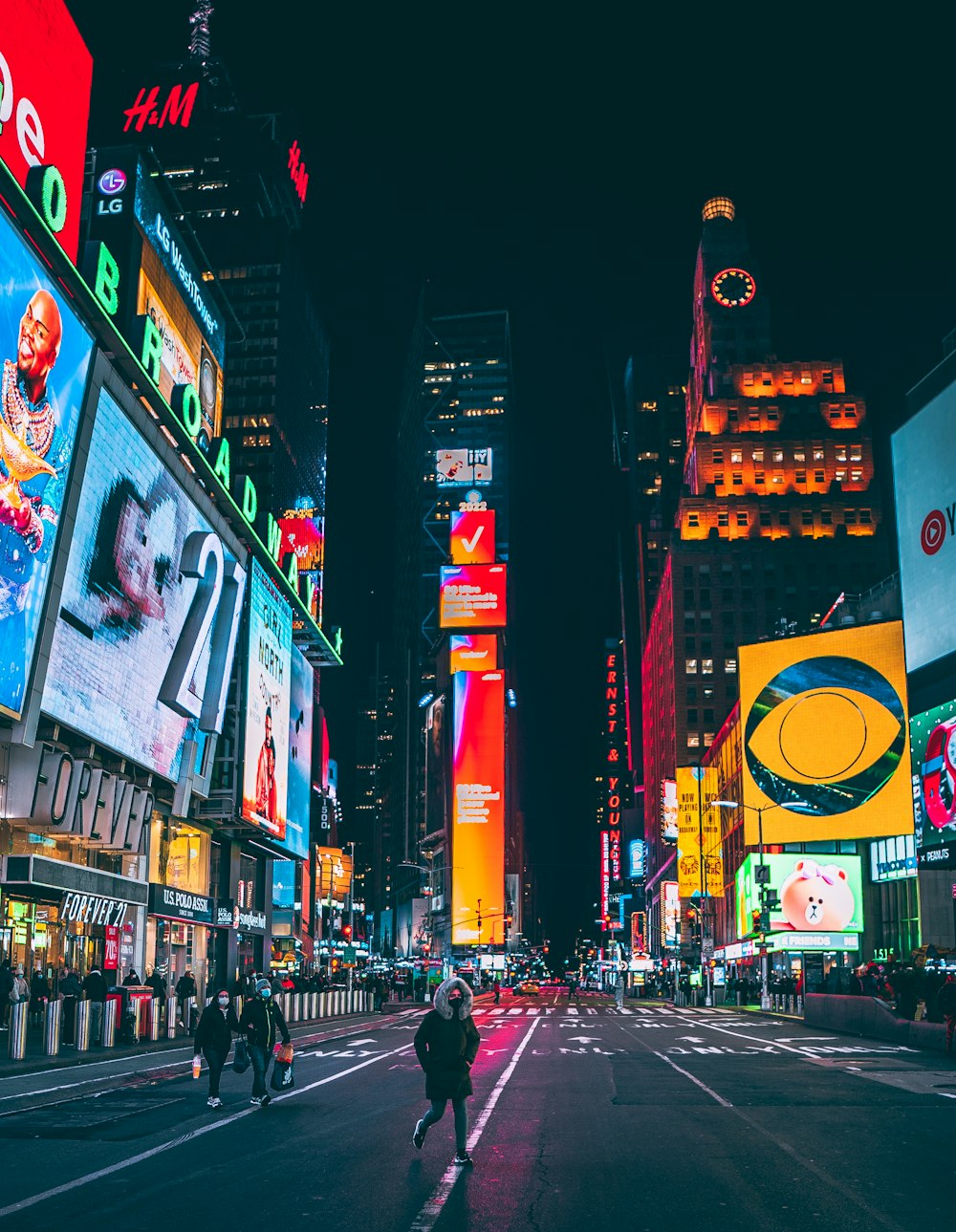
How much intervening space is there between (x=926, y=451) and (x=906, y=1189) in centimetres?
4261

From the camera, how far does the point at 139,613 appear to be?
42938 millimetres

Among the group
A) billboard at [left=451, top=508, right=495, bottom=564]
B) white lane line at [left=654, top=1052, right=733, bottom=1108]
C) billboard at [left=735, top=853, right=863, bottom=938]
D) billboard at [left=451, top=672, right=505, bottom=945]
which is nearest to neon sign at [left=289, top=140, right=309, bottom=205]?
billboard at [left=451, top=508, right=495, bottom=564]

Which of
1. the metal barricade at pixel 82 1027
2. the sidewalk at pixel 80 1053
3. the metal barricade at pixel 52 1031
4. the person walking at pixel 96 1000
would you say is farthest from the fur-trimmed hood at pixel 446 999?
the person walking at pixel 96 1000

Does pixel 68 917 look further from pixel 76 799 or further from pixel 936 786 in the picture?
pixel 936 786

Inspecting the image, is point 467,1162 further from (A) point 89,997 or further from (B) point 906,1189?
(A) point 89,997

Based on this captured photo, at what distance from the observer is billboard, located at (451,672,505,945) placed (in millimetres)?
183000

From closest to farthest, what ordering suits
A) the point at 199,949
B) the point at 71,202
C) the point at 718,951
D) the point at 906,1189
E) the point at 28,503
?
the point at 906,1189
the point at 28,503
the point at 71,202
the point at 199,949
the point at 718,951

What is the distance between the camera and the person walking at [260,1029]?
61.4 feet

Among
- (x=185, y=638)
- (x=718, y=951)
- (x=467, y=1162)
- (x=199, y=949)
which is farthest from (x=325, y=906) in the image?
(x=467, y=1162)

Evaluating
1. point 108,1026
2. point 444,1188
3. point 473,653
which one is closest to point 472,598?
point 473,653

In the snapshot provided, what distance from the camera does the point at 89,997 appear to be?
35250 millimetres

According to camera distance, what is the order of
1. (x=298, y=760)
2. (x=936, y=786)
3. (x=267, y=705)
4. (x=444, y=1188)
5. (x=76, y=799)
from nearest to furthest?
(x=444, y=1188)
(x=76, y=799)
(x=936, y=786)
(x=267, y=705)
(x=298, y=760)

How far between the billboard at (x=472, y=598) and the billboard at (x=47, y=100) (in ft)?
479

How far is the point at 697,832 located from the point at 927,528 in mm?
73788
